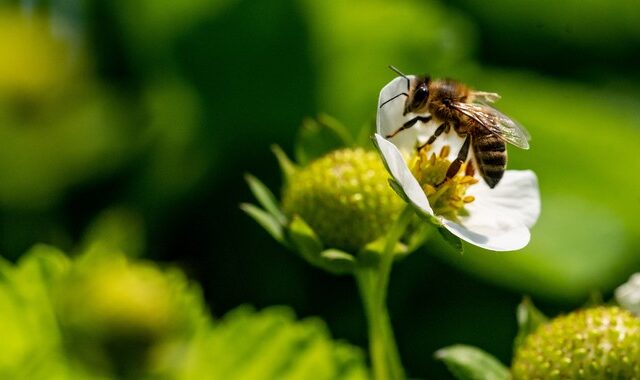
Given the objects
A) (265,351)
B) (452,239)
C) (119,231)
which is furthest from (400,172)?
(119,231)

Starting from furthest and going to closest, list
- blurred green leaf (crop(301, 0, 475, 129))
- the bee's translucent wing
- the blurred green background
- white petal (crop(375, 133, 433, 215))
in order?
blurred green leaf (crop(301, 0, 475, 129))
the blurred green background
the bee's translucent wing
white petal (crop(375, 133, 433, 215))

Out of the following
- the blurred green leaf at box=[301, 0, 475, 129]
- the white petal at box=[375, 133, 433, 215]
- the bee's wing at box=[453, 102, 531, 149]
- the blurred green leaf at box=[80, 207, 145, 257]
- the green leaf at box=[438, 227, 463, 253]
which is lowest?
the green leaf at box=[438, 227, 463, 253]

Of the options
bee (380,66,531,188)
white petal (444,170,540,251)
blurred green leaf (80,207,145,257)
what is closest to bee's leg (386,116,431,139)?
bee (380,66,531,188)

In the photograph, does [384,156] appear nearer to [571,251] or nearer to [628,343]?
[628,343]

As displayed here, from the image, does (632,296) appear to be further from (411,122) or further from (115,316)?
(115,316)

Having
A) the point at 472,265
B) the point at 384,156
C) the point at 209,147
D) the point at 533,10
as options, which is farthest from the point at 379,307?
the point at 533,10

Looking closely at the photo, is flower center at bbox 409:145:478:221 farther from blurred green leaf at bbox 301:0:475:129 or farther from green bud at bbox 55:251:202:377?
blurred green leaf at bbox 301:0:475:129
